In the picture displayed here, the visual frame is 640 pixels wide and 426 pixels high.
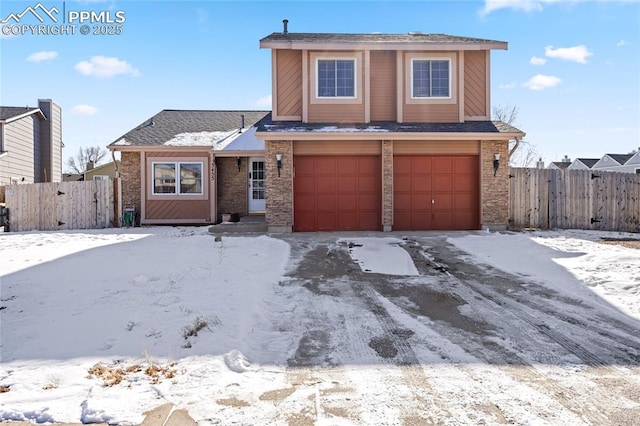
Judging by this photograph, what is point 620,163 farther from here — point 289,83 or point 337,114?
point 289,83

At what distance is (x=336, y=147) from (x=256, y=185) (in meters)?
4.86

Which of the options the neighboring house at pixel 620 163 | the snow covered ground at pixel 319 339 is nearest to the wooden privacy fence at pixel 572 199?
the snow covered ground at pixel 319 339

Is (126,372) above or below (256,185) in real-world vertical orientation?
below

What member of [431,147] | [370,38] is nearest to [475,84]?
[431,147]

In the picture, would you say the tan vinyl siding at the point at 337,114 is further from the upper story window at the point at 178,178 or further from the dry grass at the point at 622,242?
the dry grass at the point at 622,242

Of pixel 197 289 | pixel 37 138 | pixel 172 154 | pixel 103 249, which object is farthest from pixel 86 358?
pixel 37 138

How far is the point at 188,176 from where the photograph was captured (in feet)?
48.3

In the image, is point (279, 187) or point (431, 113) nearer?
point (279, 187)

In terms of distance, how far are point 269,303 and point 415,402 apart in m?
2.70

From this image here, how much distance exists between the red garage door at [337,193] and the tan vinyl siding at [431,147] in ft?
2.47

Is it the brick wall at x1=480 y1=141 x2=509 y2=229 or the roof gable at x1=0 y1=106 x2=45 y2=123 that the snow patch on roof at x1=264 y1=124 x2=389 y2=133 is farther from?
the roof gable at x1=0 y1=106 x2=45 y2=123

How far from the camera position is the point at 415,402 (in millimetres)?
2836

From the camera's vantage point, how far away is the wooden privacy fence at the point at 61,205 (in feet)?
44.1

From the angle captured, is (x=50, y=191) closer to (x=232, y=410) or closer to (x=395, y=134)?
(x=395, y=134)
